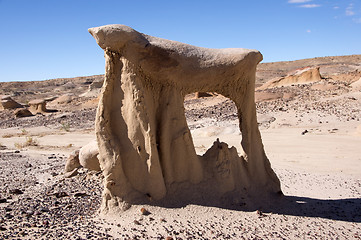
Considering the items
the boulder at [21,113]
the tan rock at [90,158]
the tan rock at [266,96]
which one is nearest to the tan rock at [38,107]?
the boulder at [21,113]

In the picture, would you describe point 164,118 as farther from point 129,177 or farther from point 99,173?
point 99,173

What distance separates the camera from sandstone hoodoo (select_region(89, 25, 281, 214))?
509 cm

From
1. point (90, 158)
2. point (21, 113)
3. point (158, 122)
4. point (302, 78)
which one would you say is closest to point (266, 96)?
point (302, 78)

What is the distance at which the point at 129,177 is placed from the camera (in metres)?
5.20

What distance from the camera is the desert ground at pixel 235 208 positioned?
478 cm

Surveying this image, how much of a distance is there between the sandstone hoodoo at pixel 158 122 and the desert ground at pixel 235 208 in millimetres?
344

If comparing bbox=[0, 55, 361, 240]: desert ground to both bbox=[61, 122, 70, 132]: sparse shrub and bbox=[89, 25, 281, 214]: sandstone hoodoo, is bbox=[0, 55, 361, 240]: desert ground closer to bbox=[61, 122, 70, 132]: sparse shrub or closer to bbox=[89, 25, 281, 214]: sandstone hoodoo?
bbox=[61, 122, 70, 132]: sparse shrub

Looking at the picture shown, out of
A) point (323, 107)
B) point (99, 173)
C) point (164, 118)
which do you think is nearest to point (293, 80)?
point (323, 107)

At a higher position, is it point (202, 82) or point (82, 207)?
point (202, 82)

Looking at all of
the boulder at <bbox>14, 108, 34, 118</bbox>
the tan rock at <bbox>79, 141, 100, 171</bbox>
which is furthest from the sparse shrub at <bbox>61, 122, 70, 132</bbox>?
the tan rock at <bbox>79, 141, 100, 171</bbox>

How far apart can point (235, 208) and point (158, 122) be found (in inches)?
71.8

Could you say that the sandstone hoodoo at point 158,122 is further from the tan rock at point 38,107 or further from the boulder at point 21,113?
the tan rock at point 38,107

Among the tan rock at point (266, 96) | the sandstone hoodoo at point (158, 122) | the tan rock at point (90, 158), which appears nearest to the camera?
the sandstone hoodoo at point (158, 122)

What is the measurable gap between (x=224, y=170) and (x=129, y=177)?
159cm
